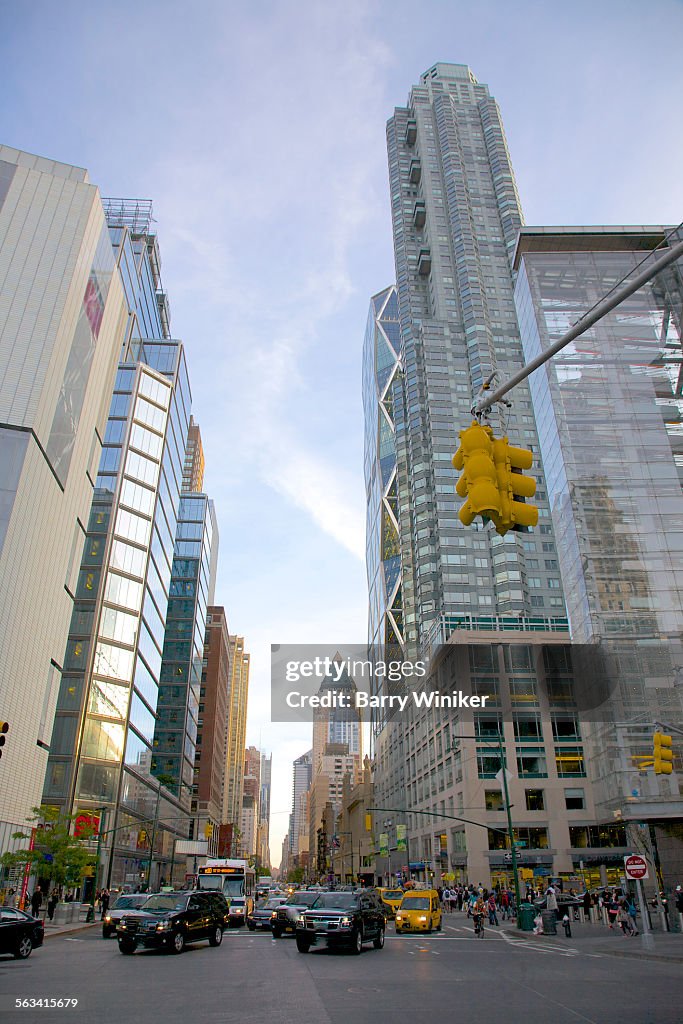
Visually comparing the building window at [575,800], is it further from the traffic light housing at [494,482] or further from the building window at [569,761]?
the traffic light housing at [494,482]

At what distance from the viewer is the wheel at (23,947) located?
17.5 meters

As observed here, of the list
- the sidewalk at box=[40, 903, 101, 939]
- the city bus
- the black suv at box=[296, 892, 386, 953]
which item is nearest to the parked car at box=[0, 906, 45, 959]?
the black suv at box=[296, 892, 386, 953]

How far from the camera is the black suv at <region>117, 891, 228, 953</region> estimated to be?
1859 cm

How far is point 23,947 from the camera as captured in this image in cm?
1773

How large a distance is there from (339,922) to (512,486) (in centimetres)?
1688

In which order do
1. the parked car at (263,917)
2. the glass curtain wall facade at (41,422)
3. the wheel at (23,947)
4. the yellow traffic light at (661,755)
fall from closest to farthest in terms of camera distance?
the wheel at (23,947) → the yellow traffic light at (661,755) → the parked car at (263,917) → the glass curtain wall facade at (41,422)

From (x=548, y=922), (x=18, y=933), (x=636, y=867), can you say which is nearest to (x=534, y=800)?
(x=548, y=922)

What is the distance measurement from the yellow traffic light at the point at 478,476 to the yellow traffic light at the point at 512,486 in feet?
0.25

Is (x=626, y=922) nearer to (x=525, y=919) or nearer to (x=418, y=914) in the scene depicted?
(x=525, y=919)

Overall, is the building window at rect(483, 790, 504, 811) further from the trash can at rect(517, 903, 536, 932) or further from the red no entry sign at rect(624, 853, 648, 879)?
the red no entry sign at rect(624, 853, 648, 879)

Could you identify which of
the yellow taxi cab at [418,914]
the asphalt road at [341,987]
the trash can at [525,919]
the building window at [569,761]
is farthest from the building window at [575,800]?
the asphalt road at [341,987]

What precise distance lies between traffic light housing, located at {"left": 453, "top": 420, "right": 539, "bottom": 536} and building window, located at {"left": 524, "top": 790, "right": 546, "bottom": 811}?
63045 mm

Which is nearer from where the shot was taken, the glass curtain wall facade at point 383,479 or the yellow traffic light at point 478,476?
the yellow traffic light at point 478,476

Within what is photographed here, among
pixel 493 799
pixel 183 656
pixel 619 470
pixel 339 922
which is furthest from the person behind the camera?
pixel 183 656
